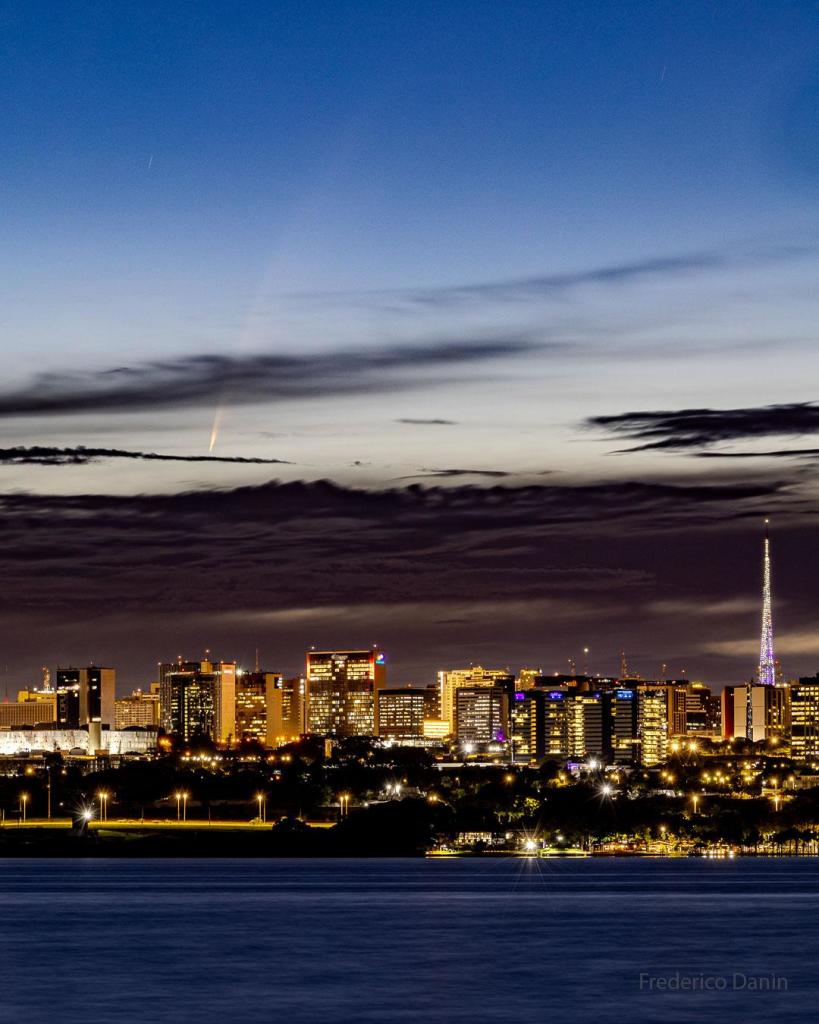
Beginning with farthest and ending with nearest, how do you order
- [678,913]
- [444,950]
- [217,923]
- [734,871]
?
[734,871] < [678,913] < [217,923] < [444,950]

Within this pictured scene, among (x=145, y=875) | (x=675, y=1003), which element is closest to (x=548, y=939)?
(x=675, y=1003)

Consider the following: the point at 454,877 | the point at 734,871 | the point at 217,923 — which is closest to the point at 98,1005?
the point at 217,923

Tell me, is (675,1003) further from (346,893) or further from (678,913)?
(346,893)

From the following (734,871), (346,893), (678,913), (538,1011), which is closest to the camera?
(538,1011)

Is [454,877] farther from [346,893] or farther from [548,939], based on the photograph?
[548,939]

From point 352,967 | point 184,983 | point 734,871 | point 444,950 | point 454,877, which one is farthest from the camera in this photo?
point 734,871

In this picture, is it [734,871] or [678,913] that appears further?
[734,871]
